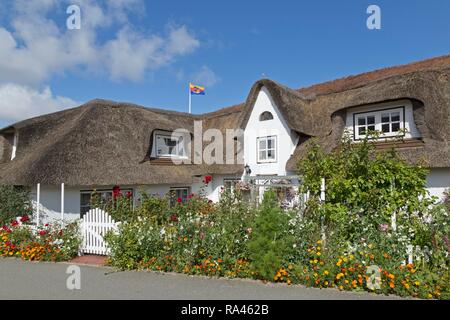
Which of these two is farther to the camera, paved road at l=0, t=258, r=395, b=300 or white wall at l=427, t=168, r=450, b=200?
white wall at l=427, t=168, r=450, b=200

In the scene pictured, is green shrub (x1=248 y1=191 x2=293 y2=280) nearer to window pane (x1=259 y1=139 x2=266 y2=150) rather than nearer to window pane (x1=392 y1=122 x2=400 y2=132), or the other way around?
window pane (x1=392 y1=122 x2=400 y2=132)

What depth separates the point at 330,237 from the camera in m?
6.80

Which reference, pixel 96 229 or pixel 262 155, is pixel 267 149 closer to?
pixel 262 155

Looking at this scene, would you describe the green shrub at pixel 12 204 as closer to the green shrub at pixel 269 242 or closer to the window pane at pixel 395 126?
the green shrub at pixel 269 242

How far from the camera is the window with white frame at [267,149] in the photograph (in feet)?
52.9

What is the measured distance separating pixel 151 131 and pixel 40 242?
24.5 ft

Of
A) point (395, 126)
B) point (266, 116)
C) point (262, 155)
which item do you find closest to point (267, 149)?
point (262, 155)

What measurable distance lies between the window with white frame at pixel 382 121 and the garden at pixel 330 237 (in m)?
6.08

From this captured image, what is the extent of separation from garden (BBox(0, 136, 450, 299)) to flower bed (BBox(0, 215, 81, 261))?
1.75m

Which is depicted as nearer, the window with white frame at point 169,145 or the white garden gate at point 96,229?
the white garden gate at point 96,229

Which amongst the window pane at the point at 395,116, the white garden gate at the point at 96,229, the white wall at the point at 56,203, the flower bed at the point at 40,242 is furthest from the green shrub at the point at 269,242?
the window pane at the point at 395,116

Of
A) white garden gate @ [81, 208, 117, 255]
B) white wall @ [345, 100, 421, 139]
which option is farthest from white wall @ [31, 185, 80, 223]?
white wall @ [345, 100, 421, 139]

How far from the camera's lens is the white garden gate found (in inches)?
363
